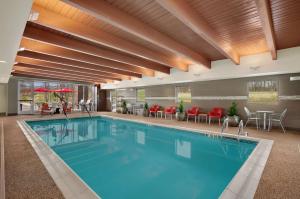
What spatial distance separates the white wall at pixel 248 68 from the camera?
5871 millimetres

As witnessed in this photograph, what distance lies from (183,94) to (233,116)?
3341 mm

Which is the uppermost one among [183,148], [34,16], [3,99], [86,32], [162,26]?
[162,26]

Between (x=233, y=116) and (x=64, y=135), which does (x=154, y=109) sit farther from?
(x=64, y=135)

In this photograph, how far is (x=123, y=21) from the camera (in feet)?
11.2

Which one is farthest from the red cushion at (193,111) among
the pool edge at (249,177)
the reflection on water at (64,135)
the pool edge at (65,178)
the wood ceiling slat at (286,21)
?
the pool edge at (65,178)

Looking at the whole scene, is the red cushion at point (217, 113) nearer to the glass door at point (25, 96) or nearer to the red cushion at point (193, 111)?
the red cushion at point (193, 111)

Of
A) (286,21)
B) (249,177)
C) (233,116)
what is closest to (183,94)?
(233,116)

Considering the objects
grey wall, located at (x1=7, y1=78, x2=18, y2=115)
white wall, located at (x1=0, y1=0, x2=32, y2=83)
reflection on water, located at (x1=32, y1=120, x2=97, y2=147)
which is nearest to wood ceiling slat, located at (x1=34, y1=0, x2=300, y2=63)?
white wall, located at (x1=0, y1=0, x2=32, y2=83)

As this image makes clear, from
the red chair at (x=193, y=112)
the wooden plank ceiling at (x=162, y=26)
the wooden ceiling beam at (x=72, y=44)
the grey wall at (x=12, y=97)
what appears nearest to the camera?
the wooden plank ceiling at (x=162, y=26)

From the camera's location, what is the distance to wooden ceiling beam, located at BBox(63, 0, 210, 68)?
2.88 meters

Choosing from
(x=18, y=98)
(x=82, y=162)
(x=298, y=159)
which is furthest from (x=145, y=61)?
(x=18, y=98)

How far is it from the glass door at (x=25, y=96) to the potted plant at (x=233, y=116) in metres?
13.2

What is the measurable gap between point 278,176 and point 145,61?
6.35 m

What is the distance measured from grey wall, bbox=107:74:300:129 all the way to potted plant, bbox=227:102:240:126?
42 centimetres
